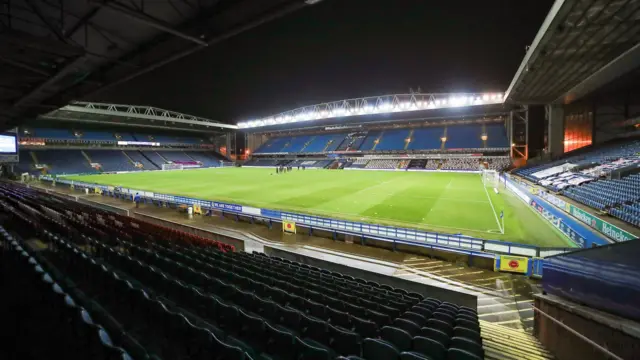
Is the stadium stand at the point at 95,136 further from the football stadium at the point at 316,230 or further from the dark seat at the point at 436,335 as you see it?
the dark seat at the point at 436,335

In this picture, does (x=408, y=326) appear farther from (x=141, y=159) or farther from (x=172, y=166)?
(x=141, y=159)

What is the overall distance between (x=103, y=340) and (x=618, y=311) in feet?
18.1

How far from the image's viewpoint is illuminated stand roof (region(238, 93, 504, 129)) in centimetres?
3609

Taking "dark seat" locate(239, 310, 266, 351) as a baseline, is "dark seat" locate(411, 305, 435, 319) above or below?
below

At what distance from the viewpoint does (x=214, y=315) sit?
3.82 meters

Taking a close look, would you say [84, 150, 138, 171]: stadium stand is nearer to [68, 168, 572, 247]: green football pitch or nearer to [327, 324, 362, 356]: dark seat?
[68, 168, 572, 247]: green football pitch

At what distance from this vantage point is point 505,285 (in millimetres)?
7992

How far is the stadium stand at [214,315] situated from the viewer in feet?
9.34

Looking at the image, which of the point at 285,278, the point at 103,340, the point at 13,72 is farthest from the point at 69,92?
the point at 103,340

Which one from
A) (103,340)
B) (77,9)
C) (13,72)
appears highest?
(77,9)

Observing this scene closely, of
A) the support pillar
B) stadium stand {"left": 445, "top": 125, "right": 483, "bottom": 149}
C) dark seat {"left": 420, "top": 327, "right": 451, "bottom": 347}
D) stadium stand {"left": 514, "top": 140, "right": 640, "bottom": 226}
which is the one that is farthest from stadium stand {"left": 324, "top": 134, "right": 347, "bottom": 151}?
dark seat {"left": 420, "top": 327, "right": 451, "bottom": 347}

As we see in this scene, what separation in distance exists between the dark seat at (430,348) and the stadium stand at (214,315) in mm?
10

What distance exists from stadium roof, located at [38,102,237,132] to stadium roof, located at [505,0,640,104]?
4810 cm

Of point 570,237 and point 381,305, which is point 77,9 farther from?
point 570,237
